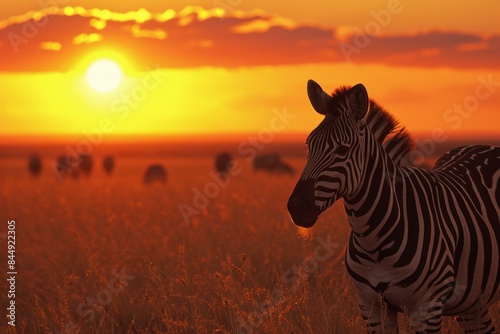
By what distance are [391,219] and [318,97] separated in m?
0.95

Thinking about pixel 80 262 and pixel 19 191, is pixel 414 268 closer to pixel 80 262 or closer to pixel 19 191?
pixel 80 262

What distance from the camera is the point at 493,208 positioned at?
5.10 meters

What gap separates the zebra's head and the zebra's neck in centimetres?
10

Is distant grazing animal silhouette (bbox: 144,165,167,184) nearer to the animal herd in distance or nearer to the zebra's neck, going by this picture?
the animal herd in distance

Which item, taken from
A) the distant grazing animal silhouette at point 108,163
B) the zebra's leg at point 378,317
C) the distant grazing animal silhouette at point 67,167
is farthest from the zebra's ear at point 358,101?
the distant grazing animal silhouette at point 108,163

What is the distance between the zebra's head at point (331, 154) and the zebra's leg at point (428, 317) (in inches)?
37.1

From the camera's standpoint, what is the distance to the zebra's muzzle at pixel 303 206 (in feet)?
13.0

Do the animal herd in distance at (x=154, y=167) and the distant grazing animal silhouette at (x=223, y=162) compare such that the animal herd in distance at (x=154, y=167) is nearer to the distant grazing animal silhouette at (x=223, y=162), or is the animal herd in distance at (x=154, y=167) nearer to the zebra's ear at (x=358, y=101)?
the distant grazing animal silhouette at (x=223, y=162)

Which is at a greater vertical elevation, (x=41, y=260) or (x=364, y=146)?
(x=364, y=146)

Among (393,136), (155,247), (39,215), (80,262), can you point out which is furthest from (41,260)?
(393,136)

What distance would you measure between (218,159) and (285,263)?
25.4 m

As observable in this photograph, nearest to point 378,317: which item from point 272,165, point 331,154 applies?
point 331,154

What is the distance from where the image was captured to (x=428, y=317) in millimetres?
4355

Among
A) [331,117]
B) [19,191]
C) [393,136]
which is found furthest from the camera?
[19,191]
